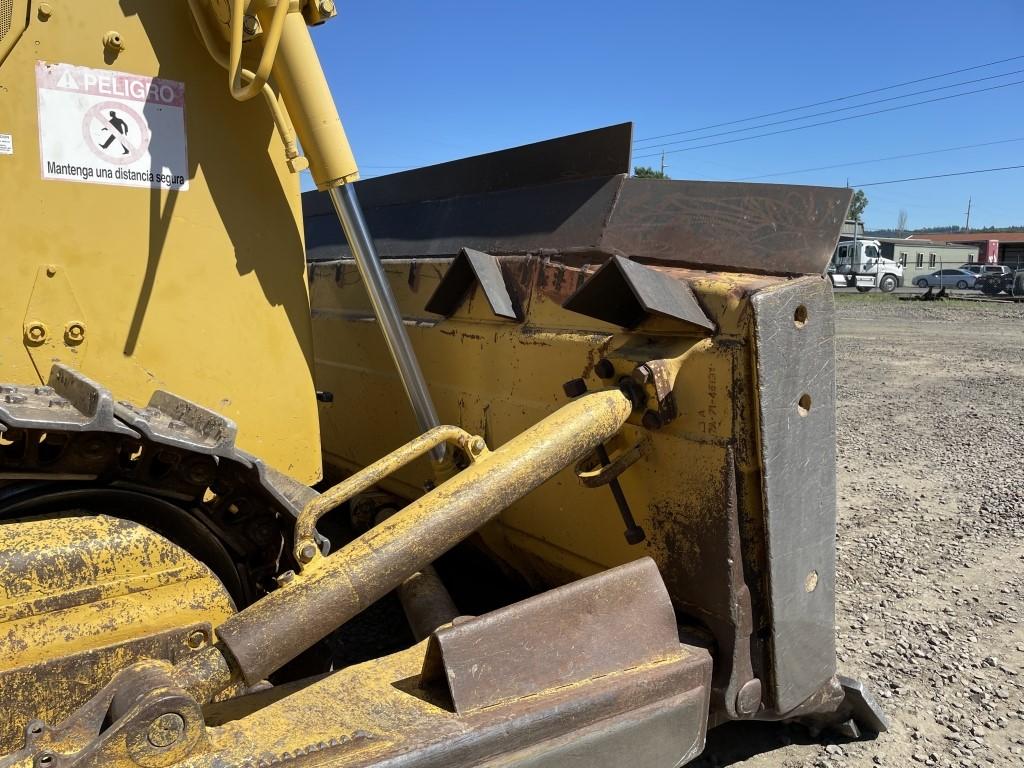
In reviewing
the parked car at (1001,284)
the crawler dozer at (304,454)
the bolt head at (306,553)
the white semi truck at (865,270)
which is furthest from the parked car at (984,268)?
the bolt head at (306,553)

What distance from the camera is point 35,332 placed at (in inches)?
68.3

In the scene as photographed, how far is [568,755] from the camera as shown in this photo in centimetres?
164

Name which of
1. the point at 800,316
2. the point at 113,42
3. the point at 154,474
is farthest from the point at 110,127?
the point at 800,316

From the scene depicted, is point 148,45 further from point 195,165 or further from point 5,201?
point 5,201

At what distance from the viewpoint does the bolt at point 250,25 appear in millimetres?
1835

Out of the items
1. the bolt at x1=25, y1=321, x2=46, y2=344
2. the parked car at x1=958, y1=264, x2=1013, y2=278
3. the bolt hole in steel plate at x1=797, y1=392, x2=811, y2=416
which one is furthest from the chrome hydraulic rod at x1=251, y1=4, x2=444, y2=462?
the parked car at x1=958, y1=264, x2=1013, y2=278

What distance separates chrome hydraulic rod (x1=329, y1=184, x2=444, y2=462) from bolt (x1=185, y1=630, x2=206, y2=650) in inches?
32.3

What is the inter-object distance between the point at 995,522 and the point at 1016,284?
25208 mm

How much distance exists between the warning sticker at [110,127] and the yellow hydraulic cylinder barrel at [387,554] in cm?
91

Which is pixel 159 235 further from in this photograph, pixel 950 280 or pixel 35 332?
pixel 950 280

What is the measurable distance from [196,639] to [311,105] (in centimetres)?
118

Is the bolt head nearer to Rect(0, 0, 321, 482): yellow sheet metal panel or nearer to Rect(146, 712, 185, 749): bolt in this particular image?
Rect(146, 712, 185, 749): bolt

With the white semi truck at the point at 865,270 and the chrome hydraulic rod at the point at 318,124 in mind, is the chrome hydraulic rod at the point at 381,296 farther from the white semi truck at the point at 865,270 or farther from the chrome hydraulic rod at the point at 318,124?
the white semi truck at the point at 865,270

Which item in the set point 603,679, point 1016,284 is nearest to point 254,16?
point 603,679
